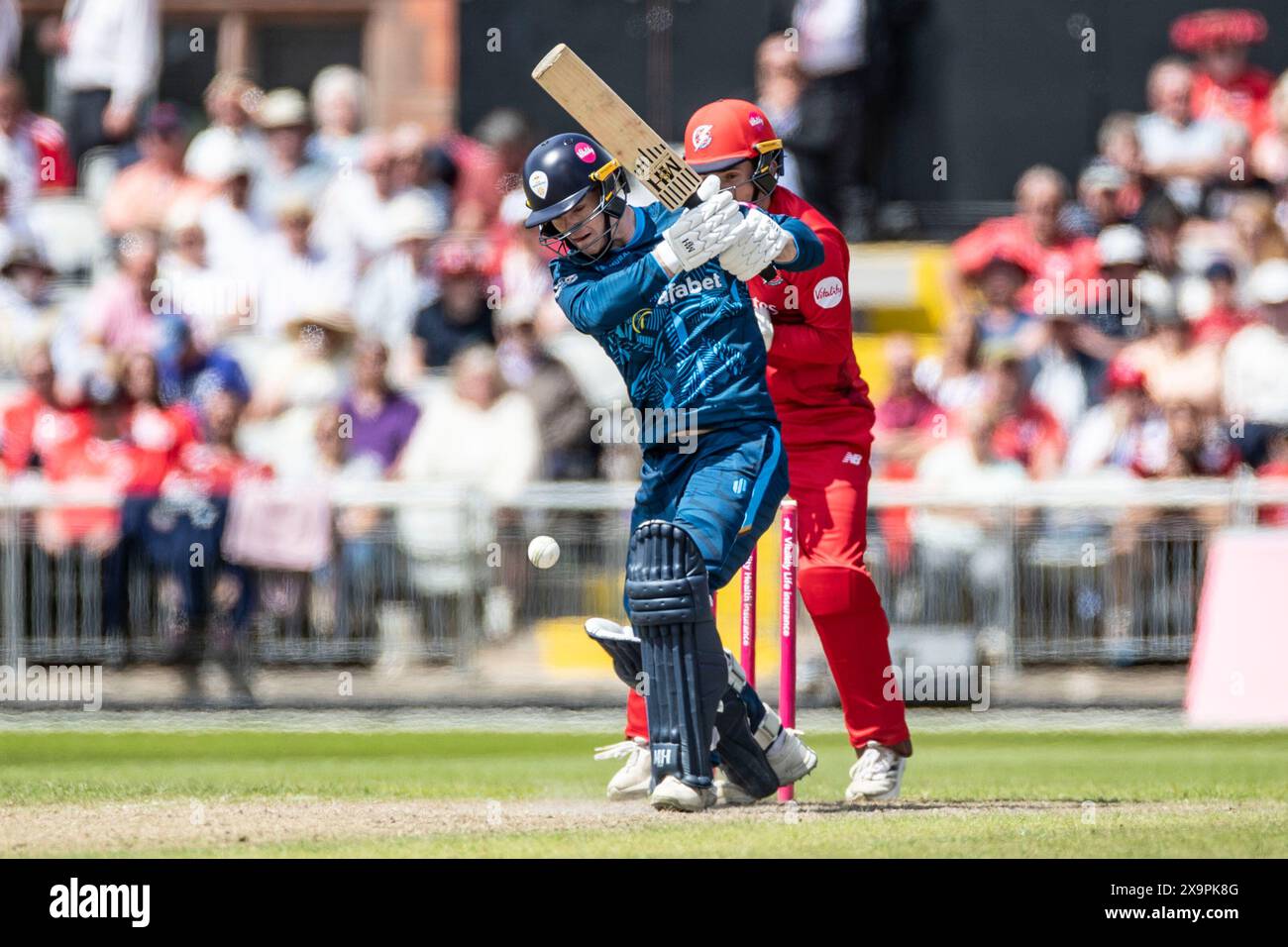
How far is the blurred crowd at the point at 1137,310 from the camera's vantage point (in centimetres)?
1477

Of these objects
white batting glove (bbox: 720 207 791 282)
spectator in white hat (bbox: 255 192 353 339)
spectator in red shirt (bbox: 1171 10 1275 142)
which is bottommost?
white batting glove (bbox: 720 207 791 282)

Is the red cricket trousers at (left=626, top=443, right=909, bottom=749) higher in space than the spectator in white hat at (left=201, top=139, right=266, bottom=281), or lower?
lower

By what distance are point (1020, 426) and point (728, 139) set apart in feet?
22.2

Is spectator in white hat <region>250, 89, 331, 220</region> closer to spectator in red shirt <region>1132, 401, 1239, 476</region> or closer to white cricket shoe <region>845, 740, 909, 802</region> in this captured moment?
spectator in red shirt <region>1132, 401, 1239, 476</region>

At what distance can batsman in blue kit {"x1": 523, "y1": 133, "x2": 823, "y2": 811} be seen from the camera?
7.95 metres

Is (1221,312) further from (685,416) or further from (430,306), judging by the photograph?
(685,416)

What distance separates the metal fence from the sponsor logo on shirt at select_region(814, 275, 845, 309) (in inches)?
208

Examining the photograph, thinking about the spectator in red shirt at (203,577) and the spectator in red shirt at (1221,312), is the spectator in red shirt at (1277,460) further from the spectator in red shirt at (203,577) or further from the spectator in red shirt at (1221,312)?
the spectator in red shirt at (203,577)

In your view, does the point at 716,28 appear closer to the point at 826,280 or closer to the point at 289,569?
the point at 289,569

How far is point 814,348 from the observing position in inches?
352

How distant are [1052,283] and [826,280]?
7391 mm

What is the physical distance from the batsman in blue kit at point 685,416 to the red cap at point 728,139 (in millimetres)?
331

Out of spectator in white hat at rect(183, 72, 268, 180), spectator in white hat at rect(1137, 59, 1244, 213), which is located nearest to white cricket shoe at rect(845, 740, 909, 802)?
spectator in white hat at rect(1137, 59, 1244, 213)

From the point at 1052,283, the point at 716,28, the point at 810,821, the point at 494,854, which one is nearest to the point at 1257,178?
the point at 1052,283
